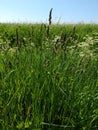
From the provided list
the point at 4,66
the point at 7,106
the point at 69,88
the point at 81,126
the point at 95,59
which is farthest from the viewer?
the point at 95,59

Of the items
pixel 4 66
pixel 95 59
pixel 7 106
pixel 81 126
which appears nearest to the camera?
pixel 7 106

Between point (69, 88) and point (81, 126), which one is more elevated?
point (69, 88)

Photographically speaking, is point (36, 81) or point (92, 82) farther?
point (92, 82)

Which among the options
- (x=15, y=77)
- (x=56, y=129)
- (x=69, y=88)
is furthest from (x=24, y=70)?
(x=56, y=129)

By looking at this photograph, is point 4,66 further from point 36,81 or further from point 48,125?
point 48,125

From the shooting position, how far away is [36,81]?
3793 mm

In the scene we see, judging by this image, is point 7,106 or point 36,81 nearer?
point 7,106

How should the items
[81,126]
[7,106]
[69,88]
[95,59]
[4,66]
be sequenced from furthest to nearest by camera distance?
[95,59]
[4,66]
[69,88]
[81,126]
[7,106]

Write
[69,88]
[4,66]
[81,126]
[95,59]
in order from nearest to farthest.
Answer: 1. [81,126]
2. [69,88]
3. [4,66]
4. [95,59]

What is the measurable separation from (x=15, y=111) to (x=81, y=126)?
2.10 ft

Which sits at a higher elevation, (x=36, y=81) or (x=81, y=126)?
(x=36, y=81)

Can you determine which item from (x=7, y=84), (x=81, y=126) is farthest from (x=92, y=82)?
(x=7, y=84)

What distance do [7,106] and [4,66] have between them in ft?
2.77

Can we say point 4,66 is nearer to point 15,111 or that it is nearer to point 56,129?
point 15,111
